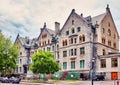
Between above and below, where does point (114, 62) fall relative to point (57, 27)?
below

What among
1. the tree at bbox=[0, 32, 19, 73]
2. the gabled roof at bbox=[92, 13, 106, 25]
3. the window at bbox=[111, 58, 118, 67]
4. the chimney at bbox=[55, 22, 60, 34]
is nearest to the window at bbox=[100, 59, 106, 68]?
the window at bbox=[111, 58, 118, 67]

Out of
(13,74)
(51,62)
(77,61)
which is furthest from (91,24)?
(13,74)

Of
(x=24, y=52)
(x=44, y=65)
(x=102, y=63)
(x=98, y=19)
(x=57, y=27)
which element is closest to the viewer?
(x=44, y=65)

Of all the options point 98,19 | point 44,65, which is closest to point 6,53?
point 44,65

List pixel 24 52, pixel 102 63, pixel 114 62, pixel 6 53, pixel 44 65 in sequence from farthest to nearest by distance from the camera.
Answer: pixel 24 52 → pixel 6 53 → pixel 102 63 → pixel 114 62 → pixel 44 65

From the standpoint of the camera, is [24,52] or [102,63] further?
[24,52]

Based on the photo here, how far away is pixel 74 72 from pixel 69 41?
941cm

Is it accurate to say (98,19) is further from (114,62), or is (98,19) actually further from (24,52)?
(24,52)

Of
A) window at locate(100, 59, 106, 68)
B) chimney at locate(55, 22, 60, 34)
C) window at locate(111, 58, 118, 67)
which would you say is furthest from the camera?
chimney at locate(55, 22, 60, 34)

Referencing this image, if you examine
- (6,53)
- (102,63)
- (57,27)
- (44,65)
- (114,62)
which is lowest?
(44,65)

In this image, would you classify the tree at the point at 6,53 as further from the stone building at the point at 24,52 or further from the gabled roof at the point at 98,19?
the gabled roof at the point at 98,19

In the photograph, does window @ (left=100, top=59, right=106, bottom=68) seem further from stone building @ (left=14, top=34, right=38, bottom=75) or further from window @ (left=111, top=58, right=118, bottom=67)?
stone building @ (left=14, top=34, right=38, bottom=75)

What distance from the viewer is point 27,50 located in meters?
94.4

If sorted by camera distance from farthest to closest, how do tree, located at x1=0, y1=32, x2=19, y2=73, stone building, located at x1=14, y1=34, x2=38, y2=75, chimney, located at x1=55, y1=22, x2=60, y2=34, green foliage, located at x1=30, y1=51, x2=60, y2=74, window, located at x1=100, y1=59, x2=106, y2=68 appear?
stone building, located at x1=14, y1=34, x2=38, y2=75, chimney, located at x1=55, y1=22, x2=60, y2=34, tree, located at x1=0, y1=32, x2=19, y2=73, window, located at x1=100, y1=59, x2=106, y2=68, green foliage, located at x1=30, y1=51, x2=60, y2=74
